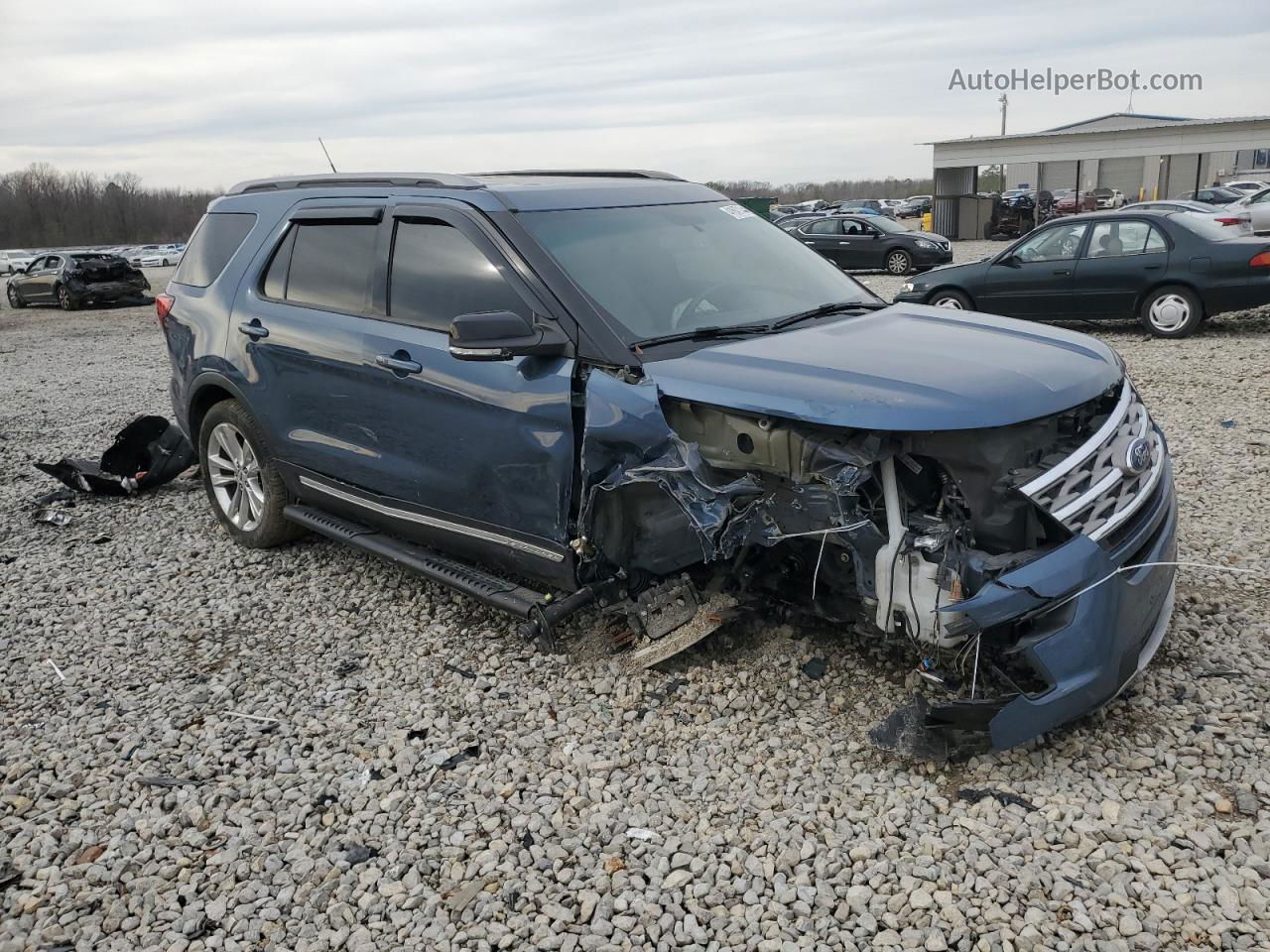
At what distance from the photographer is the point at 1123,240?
1153cm

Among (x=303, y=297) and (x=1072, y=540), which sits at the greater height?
(x=303, y=297)

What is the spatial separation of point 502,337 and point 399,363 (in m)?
0.80

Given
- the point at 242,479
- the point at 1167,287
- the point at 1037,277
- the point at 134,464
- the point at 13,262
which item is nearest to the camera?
the point at 242,479

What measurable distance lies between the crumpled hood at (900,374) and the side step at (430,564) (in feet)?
3.71

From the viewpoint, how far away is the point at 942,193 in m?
35.8

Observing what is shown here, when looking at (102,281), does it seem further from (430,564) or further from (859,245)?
Result: (430,564)

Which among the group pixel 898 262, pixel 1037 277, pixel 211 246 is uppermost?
pixel 211 246

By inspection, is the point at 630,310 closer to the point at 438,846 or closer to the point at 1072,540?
the point at 1072,540

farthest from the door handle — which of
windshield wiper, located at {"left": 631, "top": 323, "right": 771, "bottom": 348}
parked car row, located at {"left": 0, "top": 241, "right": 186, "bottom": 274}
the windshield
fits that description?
parked car row, located at {"left": 0, "top": 241, "right": 186, "bottom": 274}

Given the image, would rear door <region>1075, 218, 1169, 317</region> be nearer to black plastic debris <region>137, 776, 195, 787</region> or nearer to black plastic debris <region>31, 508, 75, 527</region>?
black plastic debris <region>31, 508, 75, 527</region>

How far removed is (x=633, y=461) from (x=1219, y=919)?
224cm

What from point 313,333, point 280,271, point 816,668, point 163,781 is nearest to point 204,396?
point 280,271

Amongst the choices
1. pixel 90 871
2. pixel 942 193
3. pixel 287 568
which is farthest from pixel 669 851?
pixel 942 193

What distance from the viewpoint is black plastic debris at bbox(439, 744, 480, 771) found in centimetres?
353
